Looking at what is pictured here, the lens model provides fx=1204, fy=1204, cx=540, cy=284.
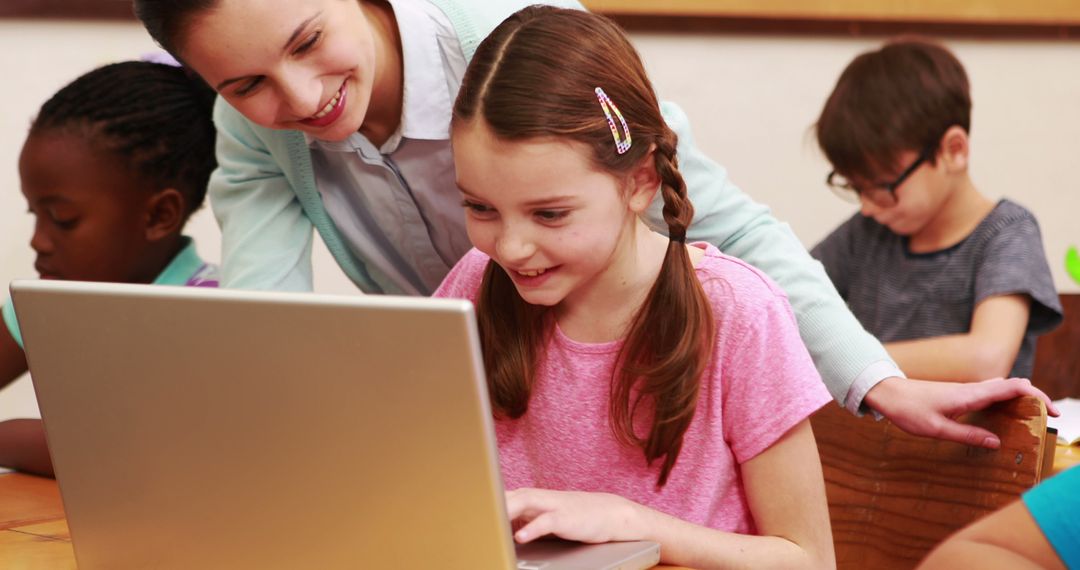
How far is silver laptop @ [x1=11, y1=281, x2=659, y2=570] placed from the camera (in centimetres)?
65

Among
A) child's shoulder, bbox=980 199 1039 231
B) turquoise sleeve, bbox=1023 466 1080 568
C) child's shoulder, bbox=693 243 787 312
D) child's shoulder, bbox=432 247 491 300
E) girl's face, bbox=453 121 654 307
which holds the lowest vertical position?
child's shoulder, bbox=980 199 1039 231

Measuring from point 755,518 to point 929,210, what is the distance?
1.17m

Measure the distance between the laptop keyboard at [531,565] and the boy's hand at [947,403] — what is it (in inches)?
17.4

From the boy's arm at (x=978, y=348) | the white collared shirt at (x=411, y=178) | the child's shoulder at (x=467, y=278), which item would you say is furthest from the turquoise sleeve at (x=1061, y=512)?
the boy's arm at (x=978, y=348)

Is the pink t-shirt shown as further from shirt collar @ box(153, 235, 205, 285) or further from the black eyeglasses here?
the black eyeglasses

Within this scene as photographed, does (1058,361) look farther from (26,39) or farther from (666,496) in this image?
(26,39)

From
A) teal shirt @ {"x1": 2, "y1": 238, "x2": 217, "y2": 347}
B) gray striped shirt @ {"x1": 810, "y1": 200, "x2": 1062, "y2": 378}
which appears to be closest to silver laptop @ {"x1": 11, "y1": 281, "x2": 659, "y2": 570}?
teal shirt @ {"x1": 2, "y1": 238, "x2": 217, "y2": 347}

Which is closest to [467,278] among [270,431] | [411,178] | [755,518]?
[411,178]

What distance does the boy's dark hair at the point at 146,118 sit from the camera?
5.24ft

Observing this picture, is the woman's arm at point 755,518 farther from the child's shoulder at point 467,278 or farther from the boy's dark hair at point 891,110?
the boy's dark hair at point 891,110

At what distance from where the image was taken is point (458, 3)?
122cm

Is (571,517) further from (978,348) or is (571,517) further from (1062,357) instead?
(1062,357)

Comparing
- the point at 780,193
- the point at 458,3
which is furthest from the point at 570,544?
the point at 780,193

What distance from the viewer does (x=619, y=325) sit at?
1063 mm
